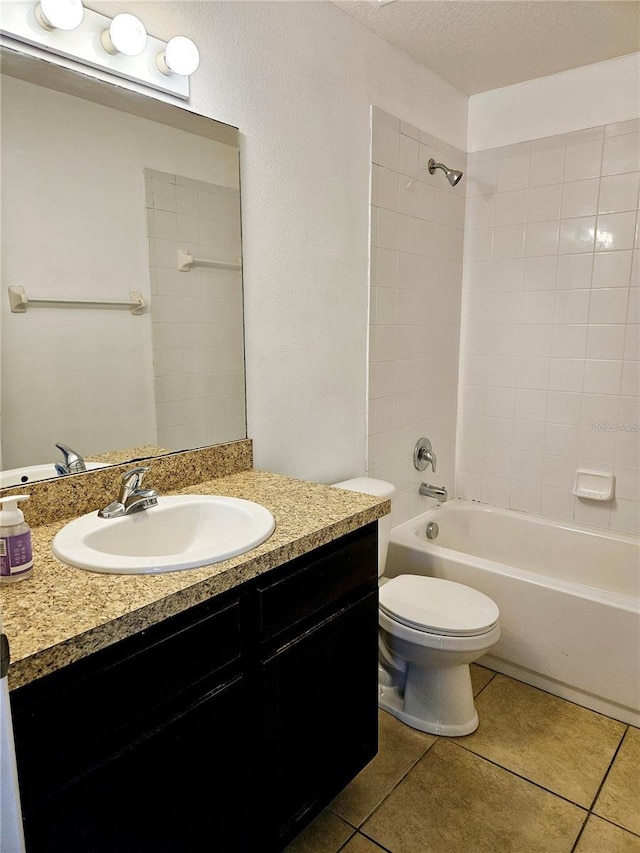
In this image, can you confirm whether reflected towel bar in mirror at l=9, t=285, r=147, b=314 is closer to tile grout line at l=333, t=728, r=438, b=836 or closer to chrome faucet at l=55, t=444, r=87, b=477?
chrome faucet at l=55, t=444, r=87, b=477

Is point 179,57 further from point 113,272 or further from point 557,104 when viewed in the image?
point 557,104

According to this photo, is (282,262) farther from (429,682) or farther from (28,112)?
(429,682)

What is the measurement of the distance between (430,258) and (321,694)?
1.96m

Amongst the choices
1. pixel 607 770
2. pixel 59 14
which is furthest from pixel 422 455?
pixel 59 14

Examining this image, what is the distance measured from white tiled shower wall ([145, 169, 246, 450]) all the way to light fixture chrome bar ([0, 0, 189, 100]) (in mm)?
222

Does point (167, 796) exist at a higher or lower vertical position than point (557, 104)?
lower

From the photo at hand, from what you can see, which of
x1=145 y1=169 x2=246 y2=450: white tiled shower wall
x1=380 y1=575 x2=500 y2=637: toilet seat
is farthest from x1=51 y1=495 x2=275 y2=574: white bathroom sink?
x1=380 y1=575 x2=500 y2=637: toilet seat

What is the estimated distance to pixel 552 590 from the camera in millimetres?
2072

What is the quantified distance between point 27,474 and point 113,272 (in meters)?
0.54

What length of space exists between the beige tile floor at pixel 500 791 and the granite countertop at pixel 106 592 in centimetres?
89

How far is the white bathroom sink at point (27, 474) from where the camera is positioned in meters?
1.26

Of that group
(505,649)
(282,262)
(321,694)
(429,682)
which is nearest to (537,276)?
(282,262)

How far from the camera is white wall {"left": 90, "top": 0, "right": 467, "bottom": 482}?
1.65 meters

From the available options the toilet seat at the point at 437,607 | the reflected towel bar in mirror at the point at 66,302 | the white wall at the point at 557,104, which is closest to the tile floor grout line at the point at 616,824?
the toilet seat at the point at 437,607
